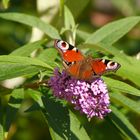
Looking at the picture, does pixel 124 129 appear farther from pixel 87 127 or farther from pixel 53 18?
pixel 53 18

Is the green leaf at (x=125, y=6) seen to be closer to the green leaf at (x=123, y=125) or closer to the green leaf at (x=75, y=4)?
the green leaf at (x=75, y=4)

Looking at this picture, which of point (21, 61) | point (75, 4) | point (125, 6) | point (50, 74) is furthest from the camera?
point (125, 6)

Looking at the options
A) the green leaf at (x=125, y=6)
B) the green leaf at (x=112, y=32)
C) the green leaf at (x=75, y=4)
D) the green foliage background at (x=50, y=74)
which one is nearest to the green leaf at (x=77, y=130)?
the green foliage background at (x=50, y=74)

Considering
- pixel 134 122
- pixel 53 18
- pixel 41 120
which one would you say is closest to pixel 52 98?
pixel 53 18

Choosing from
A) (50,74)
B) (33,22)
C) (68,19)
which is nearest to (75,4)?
(68,19)

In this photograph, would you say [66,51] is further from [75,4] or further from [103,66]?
[75,4]
